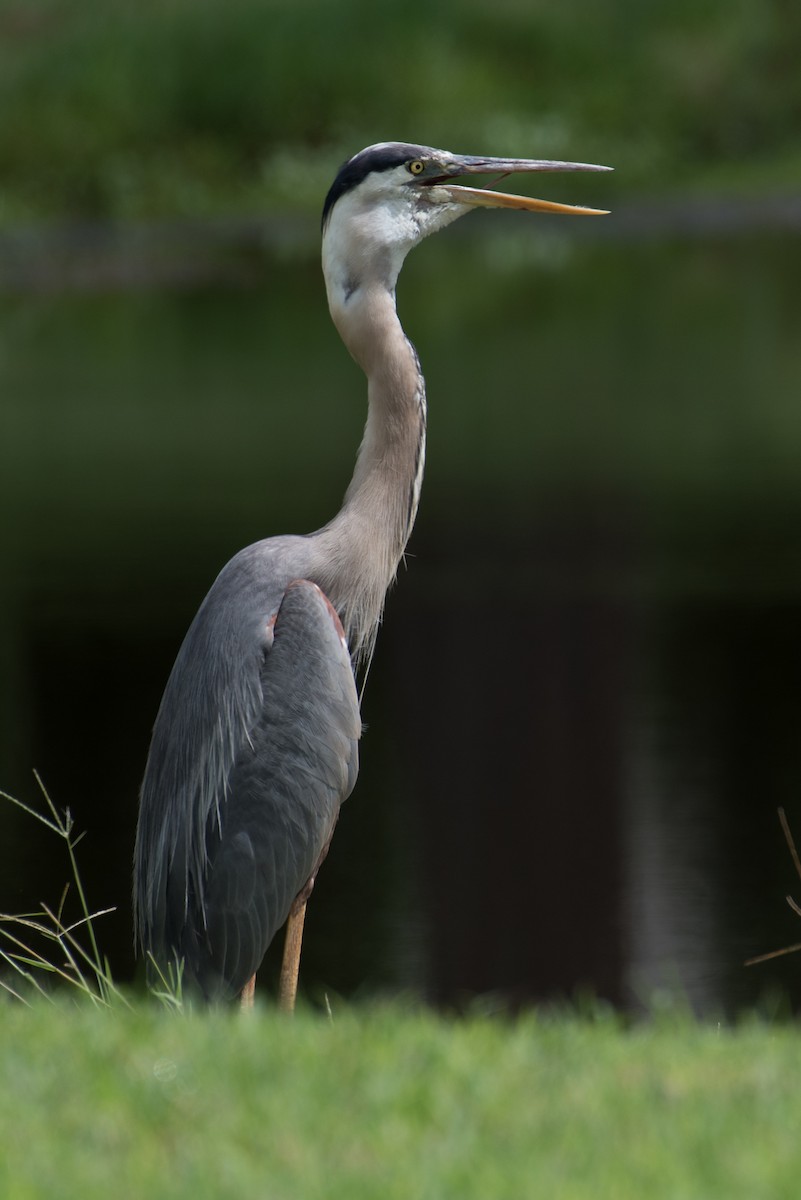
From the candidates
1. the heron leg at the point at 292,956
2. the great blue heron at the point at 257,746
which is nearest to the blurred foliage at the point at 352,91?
the great blue heron at the point at 257,746

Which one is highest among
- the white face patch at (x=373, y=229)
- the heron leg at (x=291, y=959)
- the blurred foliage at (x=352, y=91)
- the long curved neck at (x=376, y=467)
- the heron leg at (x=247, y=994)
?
the blurred foliage at (x=352, y=91)

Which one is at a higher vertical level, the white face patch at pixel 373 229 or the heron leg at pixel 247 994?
the white face patch at pixel 373 229

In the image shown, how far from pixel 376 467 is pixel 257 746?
2.81 feet

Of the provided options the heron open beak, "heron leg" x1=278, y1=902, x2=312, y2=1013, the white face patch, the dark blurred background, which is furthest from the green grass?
the heron open beak

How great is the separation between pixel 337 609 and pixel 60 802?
3.55 m

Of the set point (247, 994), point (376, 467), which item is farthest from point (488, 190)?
point (247, 994)

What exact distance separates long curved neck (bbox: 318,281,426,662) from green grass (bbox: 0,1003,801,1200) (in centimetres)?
173

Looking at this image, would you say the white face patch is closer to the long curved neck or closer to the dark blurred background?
the long curved neck

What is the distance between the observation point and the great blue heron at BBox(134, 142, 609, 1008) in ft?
15.8

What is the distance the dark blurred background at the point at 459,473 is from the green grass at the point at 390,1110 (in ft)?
5.45

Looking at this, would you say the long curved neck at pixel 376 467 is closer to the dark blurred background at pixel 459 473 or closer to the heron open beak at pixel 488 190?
the heron open beak at pixel 488 190

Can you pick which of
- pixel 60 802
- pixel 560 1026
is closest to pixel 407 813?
pixel 60 802

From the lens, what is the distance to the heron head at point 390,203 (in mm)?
5195

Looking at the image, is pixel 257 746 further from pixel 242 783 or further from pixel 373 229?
pixel 373 229
